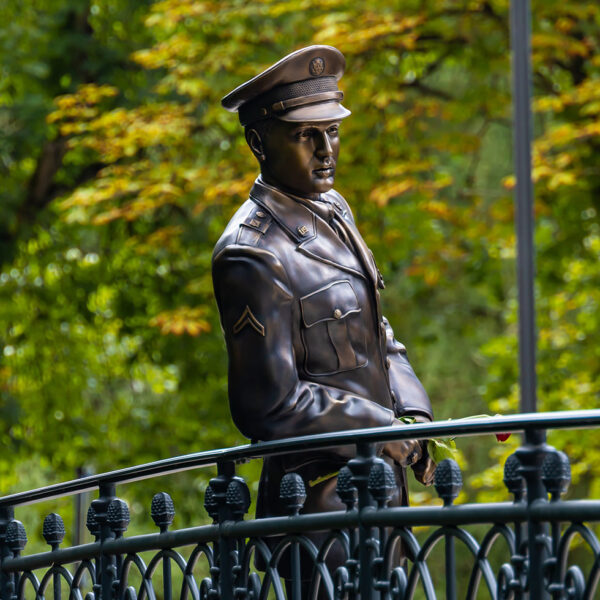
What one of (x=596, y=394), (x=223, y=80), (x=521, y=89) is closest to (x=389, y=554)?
(x=521, y=89)

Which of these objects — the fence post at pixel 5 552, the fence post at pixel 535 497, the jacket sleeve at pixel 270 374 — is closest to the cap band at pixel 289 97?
the jacket sleeve at pixel 270 374

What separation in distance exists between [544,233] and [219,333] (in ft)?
10.2

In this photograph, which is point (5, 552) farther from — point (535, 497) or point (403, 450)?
point (535, 497)

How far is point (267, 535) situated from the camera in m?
4.21

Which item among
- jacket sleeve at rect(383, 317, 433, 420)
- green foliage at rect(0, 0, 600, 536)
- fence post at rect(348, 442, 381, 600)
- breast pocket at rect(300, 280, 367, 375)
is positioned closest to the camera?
fence post at rect(348, 442, 381, 600)

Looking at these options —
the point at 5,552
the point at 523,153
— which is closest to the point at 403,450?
the point at 5,552

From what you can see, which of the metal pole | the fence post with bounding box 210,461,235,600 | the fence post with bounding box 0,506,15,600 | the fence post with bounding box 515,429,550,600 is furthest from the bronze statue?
the metal pole

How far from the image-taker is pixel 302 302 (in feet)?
14.8

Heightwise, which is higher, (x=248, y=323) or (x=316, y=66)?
(x=316, y=66)

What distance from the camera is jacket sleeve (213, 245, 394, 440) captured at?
4.39 metres

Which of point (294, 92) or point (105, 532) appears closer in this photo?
Result: point (294, 92)

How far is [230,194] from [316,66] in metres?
7.35

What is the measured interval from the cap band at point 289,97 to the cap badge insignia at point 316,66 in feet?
0.08

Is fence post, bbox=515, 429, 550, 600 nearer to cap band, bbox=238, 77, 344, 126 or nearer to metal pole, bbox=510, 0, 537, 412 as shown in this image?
cap band, bbox=238, 77, 344, 126
